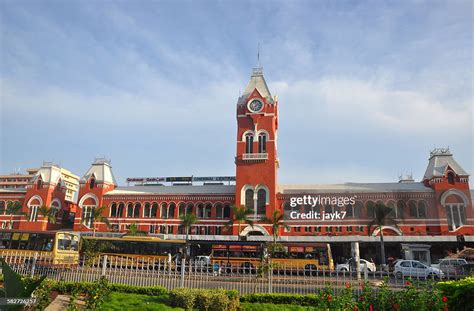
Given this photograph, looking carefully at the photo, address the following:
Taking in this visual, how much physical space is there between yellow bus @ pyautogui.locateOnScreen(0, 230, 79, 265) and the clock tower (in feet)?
67.6

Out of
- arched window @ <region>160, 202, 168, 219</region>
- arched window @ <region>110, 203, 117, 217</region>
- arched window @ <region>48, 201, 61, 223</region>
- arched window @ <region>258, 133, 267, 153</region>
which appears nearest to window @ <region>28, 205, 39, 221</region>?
arched window @ <region>48, 201, 61, 223</region>

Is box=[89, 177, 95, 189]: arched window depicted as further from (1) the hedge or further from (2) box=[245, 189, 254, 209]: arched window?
(1) the hedge

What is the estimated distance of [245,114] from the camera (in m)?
46.5

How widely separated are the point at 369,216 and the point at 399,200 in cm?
422

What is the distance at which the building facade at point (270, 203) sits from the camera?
4066cm

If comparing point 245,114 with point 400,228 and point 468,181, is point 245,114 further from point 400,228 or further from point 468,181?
point 468,181

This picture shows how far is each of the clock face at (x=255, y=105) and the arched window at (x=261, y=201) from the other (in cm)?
1042

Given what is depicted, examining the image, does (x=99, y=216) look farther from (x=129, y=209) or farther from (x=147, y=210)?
(x=147, y=210)

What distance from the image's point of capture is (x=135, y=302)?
13273 mm

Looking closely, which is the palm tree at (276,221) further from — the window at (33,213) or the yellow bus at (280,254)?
the window at (33,213)

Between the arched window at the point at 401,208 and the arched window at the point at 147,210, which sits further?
the arched window at the point at 147,210

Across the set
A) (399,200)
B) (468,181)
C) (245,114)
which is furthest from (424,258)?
(245,114)

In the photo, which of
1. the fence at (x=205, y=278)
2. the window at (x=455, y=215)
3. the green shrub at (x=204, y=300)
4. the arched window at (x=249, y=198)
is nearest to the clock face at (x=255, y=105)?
the arched window at (x=249, y=198)

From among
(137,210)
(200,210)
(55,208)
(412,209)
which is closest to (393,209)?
(412,209)
